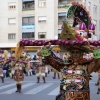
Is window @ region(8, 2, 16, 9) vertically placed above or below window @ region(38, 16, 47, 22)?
above

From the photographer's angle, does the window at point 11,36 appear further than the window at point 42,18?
Yes

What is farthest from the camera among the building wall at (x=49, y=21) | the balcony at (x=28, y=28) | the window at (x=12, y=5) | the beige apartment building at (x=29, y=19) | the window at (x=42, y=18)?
the window at (x=12, y=5)

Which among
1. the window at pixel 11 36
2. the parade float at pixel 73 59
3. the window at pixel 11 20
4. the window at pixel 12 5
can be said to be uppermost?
the window at pixel 12 5

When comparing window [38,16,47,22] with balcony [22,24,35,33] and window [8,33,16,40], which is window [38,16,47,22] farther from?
window [8,33,16,40]

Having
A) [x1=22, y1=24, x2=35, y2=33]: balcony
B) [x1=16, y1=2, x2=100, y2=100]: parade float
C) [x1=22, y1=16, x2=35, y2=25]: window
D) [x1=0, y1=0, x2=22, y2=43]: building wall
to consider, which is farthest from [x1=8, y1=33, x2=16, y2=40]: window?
[x1=16, y1=2, x2=100, y2=100]: parade float

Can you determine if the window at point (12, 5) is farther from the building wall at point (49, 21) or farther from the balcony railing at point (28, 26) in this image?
the building wall at point (49, 21)

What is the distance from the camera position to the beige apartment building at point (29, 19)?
131 ft

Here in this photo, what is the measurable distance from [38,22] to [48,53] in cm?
3523

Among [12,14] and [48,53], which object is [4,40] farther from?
[48,53]

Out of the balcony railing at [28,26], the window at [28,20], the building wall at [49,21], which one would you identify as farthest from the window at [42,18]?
the balcony railing at [28,26]

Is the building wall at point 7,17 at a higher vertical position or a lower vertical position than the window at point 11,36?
higher

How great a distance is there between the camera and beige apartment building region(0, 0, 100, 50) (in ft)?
131

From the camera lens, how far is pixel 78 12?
655 centimetres

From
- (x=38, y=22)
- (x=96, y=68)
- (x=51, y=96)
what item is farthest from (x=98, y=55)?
(x=38, y=22)
